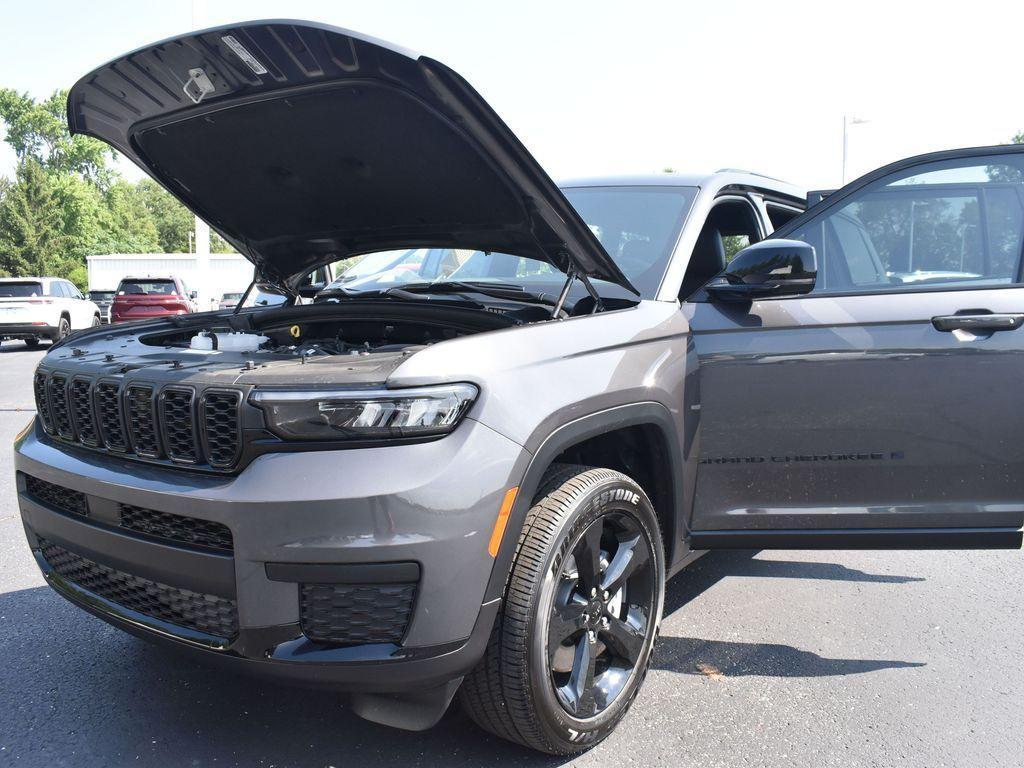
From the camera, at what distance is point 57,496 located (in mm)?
2574

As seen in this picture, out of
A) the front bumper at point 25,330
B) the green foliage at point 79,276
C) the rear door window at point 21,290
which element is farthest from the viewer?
the green foliage at point 79,276

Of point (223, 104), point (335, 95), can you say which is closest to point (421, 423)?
point (335, 95)

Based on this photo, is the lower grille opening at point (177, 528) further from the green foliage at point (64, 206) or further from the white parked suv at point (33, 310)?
the green foliage at point (64, 206)

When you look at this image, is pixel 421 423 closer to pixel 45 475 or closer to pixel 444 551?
pixel 444 551

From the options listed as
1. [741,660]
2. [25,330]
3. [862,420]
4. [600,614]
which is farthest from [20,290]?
[862,420]

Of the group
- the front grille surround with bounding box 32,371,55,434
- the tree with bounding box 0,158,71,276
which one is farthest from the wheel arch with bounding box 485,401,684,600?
the tree with bounding box 0,158,71,276

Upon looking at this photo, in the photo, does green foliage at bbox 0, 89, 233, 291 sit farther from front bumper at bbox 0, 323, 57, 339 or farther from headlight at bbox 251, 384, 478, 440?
headlight at bbox 251, 384, 478, 440

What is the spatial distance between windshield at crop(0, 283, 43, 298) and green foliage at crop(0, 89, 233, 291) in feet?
90.6

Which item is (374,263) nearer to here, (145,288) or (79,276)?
(145,288)

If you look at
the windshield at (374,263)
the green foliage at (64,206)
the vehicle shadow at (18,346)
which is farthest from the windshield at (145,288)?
the green foliage at (64,206)

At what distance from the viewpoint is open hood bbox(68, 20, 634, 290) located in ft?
7.80

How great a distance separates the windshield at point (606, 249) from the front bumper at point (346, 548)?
1.29m

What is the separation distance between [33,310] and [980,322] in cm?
1914

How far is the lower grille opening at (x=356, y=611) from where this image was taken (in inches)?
→ 78.8
